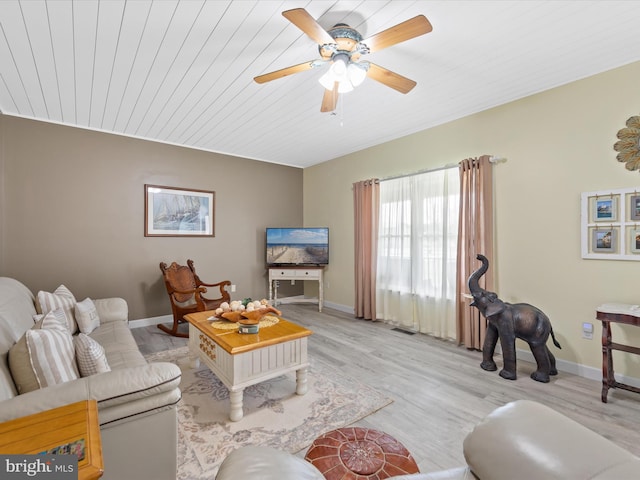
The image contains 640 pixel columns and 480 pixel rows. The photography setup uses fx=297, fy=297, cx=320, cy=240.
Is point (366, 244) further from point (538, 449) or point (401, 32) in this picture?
point (538, 449)

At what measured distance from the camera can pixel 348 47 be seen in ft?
6.39

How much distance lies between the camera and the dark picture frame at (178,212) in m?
4.27

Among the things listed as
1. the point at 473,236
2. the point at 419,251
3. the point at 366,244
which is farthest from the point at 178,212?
the point at 473,236

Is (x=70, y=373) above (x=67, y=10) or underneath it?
underneath

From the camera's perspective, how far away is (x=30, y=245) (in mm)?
3496

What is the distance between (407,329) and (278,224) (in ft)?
9.63

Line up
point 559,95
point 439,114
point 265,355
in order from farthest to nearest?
point 439,114 < point 559,95 < point 265,355

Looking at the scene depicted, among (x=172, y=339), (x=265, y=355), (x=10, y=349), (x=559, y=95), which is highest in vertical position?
(x=559, y=95)

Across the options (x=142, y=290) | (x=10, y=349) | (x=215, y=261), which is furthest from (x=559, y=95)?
(x=142, y=290)

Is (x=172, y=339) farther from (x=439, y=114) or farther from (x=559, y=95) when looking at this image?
(x=559, y=95)

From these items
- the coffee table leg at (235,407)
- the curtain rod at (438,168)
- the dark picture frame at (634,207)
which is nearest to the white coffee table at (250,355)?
the coffee table leg at (235,407)

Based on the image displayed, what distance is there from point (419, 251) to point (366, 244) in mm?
887

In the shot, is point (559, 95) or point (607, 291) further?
point (559, 95)

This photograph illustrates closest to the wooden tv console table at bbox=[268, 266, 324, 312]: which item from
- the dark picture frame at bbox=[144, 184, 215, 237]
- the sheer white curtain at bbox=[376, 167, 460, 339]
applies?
the sheer white curtain at bbox=[376, 167, 460, 339]
